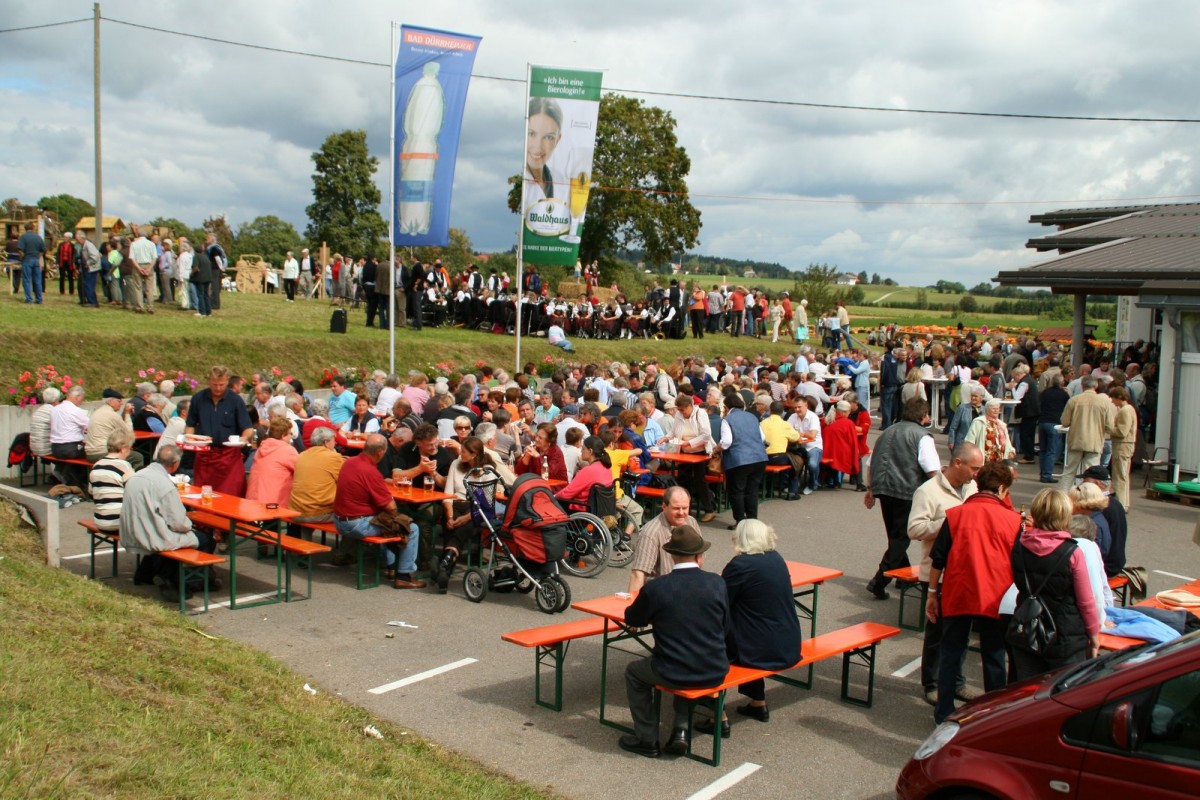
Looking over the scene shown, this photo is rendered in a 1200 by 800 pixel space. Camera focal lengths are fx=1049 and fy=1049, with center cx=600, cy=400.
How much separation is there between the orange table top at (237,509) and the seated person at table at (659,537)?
3.82 m

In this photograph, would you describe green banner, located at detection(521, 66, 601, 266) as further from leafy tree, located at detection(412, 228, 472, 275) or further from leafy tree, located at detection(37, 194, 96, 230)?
leafy tree, located at detection(37, 194, 96, 230)

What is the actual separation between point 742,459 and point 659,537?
487cm

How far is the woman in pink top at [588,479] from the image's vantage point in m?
11.1

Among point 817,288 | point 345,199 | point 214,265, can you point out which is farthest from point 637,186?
point 214,265

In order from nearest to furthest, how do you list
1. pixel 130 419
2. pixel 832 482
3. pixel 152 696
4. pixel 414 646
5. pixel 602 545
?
pixel 152 696 → pixel 414 646 → pixel 602 545 → pixel 130 419 → pixel 832 482

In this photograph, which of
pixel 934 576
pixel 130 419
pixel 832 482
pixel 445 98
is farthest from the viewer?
pixel 445 98

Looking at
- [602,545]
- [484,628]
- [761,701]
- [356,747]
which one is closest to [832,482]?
[602,545]

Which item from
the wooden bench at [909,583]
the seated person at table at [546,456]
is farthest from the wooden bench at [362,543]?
the wooden bench at [909,583]

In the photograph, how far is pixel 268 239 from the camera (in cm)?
8475

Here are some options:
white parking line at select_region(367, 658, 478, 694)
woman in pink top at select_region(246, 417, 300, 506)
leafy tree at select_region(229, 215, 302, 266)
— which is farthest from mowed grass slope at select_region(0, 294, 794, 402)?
leafy tree at select_region(229, 215, 302, 266)

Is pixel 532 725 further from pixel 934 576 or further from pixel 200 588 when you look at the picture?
pixel 200 588

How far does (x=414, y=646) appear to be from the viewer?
27.7 ft

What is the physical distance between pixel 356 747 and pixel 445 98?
14.7 metres

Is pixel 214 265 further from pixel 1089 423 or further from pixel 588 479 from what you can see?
pixel 1089 423
